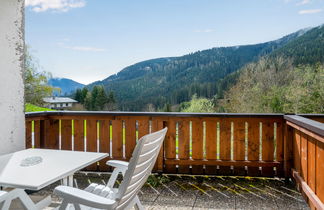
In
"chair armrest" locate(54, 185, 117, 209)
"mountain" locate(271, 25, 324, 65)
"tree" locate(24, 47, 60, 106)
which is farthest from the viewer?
"mountain" locate(271, 25, 324, 65)

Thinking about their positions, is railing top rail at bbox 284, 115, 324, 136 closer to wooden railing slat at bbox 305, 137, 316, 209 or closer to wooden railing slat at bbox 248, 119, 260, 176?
wooden railing slat at bbox 305, 137, 316, 209

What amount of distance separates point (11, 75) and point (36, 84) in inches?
600

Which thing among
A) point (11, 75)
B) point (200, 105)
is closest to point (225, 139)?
point (11, 75)

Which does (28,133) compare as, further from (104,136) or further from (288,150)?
(288,150)

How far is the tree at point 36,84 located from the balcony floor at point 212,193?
1391 cm

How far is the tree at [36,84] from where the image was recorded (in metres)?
16.4

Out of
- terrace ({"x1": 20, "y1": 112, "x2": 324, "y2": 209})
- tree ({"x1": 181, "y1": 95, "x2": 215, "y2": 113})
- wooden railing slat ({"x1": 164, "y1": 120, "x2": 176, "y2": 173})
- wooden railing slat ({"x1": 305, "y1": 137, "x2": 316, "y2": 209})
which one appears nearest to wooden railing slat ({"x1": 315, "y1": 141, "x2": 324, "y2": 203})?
wooden railing slat ({"x1": 305, "y1": 137, "x2": 316, "y2": 209})

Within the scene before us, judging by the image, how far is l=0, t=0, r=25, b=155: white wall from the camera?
3.14 metres

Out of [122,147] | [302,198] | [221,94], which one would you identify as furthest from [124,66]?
[302,198]

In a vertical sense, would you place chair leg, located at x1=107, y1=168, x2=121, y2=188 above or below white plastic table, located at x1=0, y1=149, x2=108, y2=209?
below

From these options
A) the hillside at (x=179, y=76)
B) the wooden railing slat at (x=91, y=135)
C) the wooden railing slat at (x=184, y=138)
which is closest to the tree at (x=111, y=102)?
the hillside at (x=179, y=76)

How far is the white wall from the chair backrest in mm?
2126

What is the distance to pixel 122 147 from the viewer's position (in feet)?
14.4

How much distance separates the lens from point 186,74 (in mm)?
22469
